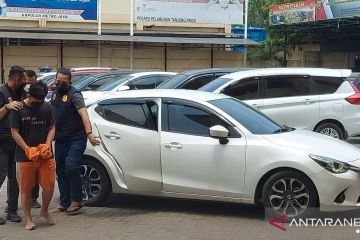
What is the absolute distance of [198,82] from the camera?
12812mm

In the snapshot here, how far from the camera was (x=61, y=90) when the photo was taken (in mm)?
7324

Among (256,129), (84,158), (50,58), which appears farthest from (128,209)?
(50,58)

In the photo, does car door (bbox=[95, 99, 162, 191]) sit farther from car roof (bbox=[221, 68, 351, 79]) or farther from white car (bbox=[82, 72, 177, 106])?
white car (bbox=[82, 72, 177, 106])

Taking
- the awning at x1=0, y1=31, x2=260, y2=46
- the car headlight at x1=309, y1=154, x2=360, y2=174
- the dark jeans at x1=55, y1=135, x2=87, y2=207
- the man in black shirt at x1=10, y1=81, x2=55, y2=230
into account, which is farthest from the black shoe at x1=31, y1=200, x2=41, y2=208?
the awning at x1=0, y1=31, x2=260, y2=46

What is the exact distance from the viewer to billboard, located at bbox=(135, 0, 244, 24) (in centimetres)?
2759

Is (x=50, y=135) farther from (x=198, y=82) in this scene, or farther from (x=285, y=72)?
(x=285, y=72)

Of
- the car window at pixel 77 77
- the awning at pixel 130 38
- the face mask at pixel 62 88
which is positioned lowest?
the face mask at pixel 62 88

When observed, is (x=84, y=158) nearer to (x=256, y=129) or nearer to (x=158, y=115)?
(x=158, y=115)

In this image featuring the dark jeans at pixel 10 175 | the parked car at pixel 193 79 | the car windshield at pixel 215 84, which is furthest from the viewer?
the parked car at pixel 193 79

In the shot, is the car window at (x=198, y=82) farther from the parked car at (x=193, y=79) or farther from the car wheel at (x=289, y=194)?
the car wheel at (x=289, y=194)

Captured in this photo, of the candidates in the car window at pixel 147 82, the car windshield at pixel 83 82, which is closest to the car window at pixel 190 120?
the car window at pixel 147 82

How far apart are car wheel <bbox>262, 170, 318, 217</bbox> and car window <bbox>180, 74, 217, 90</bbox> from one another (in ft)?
19.4

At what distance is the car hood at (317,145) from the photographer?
669 centimetres

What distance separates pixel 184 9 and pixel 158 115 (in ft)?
70.1
